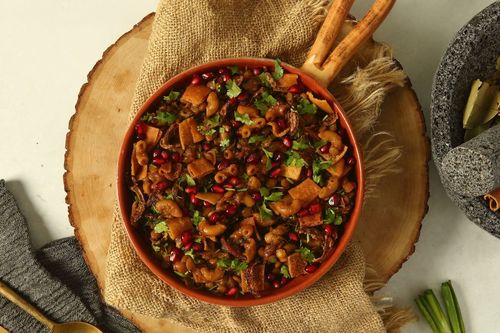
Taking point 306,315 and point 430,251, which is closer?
point 306,315

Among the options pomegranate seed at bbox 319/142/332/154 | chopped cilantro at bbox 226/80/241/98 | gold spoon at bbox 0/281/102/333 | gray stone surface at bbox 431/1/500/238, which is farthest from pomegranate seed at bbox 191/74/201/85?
gold spoon at bbox 0/281/102/333

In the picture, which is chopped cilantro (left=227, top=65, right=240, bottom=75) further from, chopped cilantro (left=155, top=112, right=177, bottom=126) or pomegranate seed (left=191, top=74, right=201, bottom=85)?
chopped cilantro (left=155, top=112, right=177, bottom=126)

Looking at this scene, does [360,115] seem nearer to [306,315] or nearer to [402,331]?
[306,315]

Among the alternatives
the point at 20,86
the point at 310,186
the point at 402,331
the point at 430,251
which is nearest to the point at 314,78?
the point at 310,186

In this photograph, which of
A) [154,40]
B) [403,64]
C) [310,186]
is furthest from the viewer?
[403,64]

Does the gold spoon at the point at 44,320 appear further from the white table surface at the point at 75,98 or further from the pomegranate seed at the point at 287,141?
the pomegranate seed at the point at 287,141

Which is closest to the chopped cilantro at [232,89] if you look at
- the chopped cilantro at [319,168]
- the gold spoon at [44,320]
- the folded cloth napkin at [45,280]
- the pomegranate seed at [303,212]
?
the chopped cilantro at [319,168]

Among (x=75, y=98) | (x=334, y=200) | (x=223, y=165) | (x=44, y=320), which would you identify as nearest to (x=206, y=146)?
(x=223, y=165)
